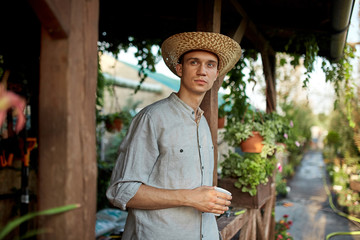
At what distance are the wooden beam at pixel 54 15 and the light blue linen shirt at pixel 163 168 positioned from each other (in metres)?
0.72

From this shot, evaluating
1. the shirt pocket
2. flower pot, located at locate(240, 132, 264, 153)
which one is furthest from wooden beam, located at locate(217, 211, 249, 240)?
the shirt pocket

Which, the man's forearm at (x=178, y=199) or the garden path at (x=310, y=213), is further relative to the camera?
the garden path at (x=310, y=213)

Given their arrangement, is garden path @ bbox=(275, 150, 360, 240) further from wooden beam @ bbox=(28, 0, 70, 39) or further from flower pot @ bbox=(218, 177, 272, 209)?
wooden beam @ bbox=(28, 0, 70, 39)

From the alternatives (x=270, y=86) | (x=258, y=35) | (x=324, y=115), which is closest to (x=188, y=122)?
(x=258, y=35)

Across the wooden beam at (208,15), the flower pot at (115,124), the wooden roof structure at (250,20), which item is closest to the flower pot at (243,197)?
the wooden roof structure at (250,20)

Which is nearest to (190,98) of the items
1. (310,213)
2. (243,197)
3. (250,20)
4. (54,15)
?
(54,15)

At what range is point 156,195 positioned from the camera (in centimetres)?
142

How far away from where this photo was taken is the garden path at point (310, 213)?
227 inches

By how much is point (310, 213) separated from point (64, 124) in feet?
25.0

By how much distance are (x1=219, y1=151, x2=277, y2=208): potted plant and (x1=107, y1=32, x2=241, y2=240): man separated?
1.06 meters

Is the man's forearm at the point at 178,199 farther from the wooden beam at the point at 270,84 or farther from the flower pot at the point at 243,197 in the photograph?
the wooden beam at the point at 270,84

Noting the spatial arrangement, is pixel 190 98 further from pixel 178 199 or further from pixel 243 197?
pixel 243 197

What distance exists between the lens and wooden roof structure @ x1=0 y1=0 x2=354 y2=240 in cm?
90

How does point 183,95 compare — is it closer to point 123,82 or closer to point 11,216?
point 11,216
